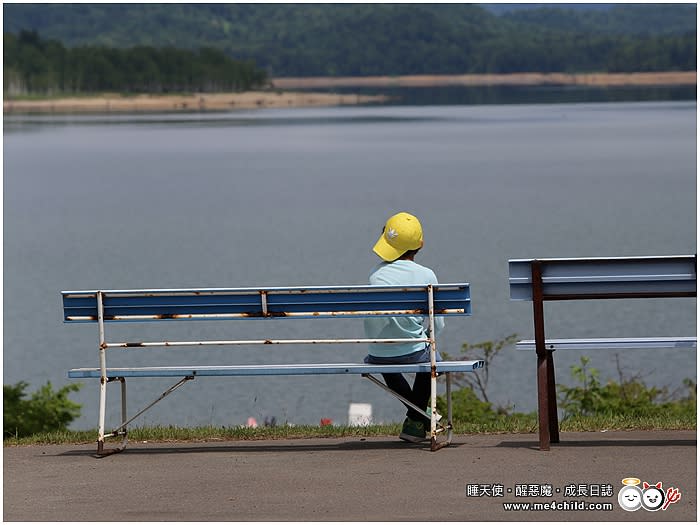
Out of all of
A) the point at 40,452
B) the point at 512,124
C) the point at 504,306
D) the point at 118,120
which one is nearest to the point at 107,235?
the point at 504,306

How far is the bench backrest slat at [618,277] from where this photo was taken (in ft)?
23.3

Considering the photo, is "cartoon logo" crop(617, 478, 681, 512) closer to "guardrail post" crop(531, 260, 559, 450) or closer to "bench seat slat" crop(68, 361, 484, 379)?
"guardrail post" crop(531, 260, 559, 450)

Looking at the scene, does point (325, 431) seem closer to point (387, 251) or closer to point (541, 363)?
point (387, 251)

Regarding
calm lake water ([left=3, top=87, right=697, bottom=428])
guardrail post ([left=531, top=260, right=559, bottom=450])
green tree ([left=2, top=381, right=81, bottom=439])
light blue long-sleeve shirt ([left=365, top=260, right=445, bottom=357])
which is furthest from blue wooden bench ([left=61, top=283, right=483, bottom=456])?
green tree ([left=2, top=381, right=81, bottom=439])

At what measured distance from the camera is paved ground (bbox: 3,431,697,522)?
595cm

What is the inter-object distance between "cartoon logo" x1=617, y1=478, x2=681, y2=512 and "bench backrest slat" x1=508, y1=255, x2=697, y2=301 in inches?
47.6

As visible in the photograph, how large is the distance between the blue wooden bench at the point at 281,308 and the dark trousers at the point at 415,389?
0.56 ft

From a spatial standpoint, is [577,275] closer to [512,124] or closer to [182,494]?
[182,494]

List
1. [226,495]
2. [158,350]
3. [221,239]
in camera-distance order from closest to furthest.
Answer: [226,495] < [158,350] < [221,239]

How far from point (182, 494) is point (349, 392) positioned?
11887 millimetres

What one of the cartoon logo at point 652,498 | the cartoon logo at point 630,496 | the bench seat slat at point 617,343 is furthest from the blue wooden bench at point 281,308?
the cartoon logo at point 652,498

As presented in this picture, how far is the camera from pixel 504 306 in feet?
80.3

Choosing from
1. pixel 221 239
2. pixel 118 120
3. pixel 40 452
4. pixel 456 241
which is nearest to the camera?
pixel 40 452

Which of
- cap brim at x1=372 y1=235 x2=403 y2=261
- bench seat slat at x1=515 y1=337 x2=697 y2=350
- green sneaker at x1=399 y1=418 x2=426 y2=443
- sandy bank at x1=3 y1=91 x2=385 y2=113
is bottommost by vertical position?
green sneaker at x1=399 y1=418 x2=426 y2=443
